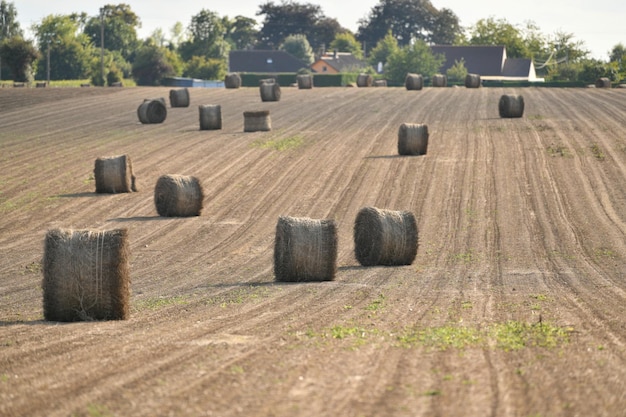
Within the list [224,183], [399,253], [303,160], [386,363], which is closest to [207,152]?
[303,160]

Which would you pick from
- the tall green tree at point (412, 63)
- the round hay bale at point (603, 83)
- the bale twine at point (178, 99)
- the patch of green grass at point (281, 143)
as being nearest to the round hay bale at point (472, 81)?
the round hay bale at point (603, 83)

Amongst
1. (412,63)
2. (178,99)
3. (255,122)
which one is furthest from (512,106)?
(412,63)

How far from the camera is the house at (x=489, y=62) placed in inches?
6250

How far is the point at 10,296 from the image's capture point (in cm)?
1900

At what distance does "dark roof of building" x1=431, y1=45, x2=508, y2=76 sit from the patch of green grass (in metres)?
117

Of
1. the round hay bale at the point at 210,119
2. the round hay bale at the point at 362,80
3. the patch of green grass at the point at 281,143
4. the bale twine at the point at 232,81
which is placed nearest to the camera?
the patch of green grass at the point at 281,143

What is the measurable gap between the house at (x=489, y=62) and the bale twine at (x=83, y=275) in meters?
144

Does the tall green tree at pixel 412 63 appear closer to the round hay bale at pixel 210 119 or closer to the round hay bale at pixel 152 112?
the round hay bale at pixel 152 112

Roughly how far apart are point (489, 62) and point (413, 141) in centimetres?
12558

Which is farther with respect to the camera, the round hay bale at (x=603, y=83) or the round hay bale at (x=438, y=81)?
the round hay bale at (x=438, y=81)

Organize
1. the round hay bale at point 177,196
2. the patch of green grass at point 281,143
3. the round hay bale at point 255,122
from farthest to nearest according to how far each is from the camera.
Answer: the round hay bale at point 255,122 < the patch of green grass at point 281,143 < the round hay bale at point 177,196

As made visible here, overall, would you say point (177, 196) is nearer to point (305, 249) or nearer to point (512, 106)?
point (305, 249)

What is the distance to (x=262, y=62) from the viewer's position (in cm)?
18275

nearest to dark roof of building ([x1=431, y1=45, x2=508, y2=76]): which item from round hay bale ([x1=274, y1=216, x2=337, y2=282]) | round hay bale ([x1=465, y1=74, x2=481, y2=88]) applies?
round hay bale ([x1=465, y1=74, x2=481, y2=88])
